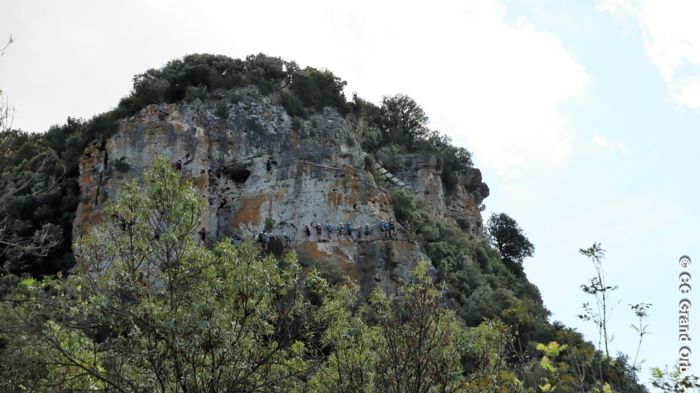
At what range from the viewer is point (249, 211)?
46938 millimetres

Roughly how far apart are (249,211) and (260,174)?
2.35 meters

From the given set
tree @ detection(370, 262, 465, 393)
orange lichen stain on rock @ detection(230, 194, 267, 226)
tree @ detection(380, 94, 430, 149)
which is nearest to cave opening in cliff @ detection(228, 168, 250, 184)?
orange lichen stain on rock @ detection(230, 194, 267, 226)

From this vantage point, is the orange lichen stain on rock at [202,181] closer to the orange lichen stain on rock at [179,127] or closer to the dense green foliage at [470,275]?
the orange lichen stain on rock at [179,127]

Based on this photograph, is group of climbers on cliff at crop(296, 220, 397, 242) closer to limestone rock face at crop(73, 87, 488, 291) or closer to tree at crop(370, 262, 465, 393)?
limestone rock face at crop(73, 87, 488, 291)

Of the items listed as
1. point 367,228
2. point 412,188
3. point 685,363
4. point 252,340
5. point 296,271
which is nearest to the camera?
point 685,363

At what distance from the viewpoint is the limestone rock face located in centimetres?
4553

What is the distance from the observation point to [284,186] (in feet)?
157

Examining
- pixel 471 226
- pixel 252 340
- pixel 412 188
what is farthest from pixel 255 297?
pixel 471 226

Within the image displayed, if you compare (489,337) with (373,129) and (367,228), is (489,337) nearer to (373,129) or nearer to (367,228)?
(367,228)

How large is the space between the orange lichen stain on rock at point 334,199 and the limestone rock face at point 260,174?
5 centimetres

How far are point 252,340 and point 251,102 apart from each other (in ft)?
125

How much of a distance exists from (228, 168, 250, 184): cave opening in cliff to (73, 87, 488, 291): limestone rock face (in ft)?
0.18

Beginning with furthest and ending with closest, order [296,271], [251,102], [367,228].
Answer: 1. [251,102]
2. [367,228]
3. [296,271]

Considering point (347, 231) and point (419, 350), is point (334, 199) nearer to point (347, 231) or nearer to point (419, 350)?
point (347, 231)
